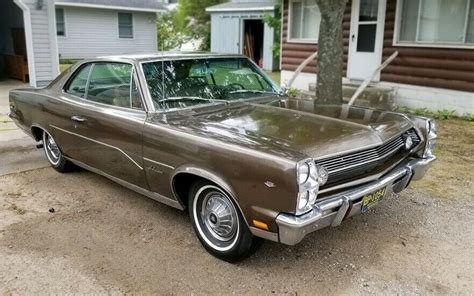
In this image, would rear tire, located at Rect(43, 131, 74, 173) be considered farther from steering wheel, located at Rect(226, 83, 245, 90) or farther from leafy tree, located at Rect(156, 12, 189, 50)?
leafy tree, located at Rect(156, 12, 189, 50)

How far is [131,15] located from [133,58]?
20.2 meters

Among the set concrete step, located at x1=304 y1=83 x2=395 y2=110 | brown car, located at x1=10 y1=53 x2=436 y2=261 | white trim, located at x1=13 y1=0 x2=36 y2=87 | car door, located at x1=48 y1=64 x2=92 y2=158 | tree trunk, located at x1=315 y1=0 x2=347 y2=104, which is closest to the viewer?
brown car, located at x1=10 y1=53 x2=436 y2=261

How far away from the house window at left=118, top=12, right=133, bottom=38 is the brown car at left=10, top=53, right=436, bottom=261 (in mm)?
18783

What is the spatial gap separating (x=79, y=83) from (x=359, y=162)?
3352 millimetres

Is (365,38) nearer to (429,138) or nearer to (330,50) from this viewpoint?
(330,50)

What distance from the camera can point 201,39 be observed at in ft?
86.9

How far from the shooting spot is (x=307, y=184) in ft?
9.64

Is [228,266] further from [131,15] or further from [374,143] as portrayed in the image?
[131,15]

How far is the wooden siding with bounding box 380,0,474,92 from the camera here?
9445 mm

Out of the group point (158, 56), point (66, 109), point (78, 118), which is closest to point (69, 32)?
point (66, 109)

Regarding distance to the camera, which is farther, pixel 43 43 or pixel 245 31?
pixel 245 31

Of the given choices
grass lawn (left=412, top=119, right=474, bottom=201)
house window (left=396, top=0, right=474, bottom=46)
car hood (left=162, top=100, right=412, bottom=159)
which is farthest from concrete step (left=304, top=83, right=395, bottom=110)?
car hood (left=162, top=100, right=412, bottom=159)

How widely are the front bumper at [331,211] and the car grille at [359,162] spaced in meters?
0.10

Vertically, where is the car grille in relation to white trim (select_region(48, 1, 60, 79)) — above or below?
below
